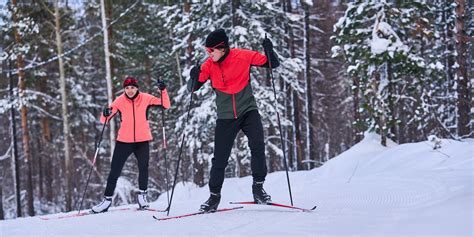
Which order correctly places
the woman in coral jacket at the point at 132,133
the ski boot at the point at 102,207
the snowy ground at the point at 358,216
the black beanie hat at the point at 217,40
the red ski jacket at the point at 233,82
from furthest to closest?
the woman in coral jacket at the point at 132,133 < the ski boot at the point at 102,207 < the red ski jacket at the point at 233,82 < the black beanie hat at the point at 217,40 < the snowy ground at the point at 358,216

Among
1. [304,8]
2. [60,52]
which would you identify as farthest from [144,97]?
[304,8]

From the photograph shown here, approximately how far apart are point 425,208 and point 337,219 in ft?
2.60

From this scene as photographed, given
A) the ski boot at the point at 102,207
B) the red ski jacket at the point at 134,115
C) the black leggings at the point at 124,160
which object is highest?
the red ski jacket at the point at 134,115

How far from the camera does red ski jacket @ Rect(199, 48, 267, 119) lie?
5.02 metres

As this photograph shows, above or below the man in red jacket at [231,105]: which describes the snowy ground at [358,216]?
below

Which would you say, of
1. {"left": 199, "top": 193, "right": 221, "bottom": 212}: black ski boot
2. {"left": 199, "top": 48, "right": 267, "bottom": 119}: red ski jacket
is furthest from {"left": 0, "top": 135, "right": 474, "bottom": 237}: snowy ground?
{"left": 199, "top": 48, "right": 267, "bottom": 119}: red ski jacket

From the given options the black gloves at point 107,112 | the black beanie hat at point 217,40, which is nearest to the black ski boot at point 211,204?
the black beanie hat at point 217,40

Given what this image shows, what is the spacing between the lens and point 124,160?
6.75 meters

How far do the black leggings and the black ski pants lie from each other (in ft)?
6.53

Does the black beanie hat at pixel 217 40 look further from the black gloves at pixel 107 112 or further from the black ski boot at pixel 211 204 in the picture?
the black gloves at pixel 107 112

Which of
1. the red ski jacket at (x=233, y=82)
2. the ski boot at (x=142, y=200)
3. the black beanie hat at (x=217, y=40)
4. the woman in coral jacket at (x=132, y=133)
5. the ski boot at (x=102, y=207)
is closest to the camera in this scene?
the black beanie hat at (x=217, y=40)

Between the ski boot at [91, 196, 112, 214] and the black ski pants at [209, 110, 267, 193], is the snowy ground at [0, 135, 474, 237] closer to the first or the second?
the black ski pants at [209, 110, 267, 193]

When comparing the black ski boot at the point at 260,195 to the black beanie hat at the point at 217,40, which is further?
the black ski boot at the point at 260,195

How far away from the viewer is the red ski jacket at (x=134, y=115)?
6.68 metres
